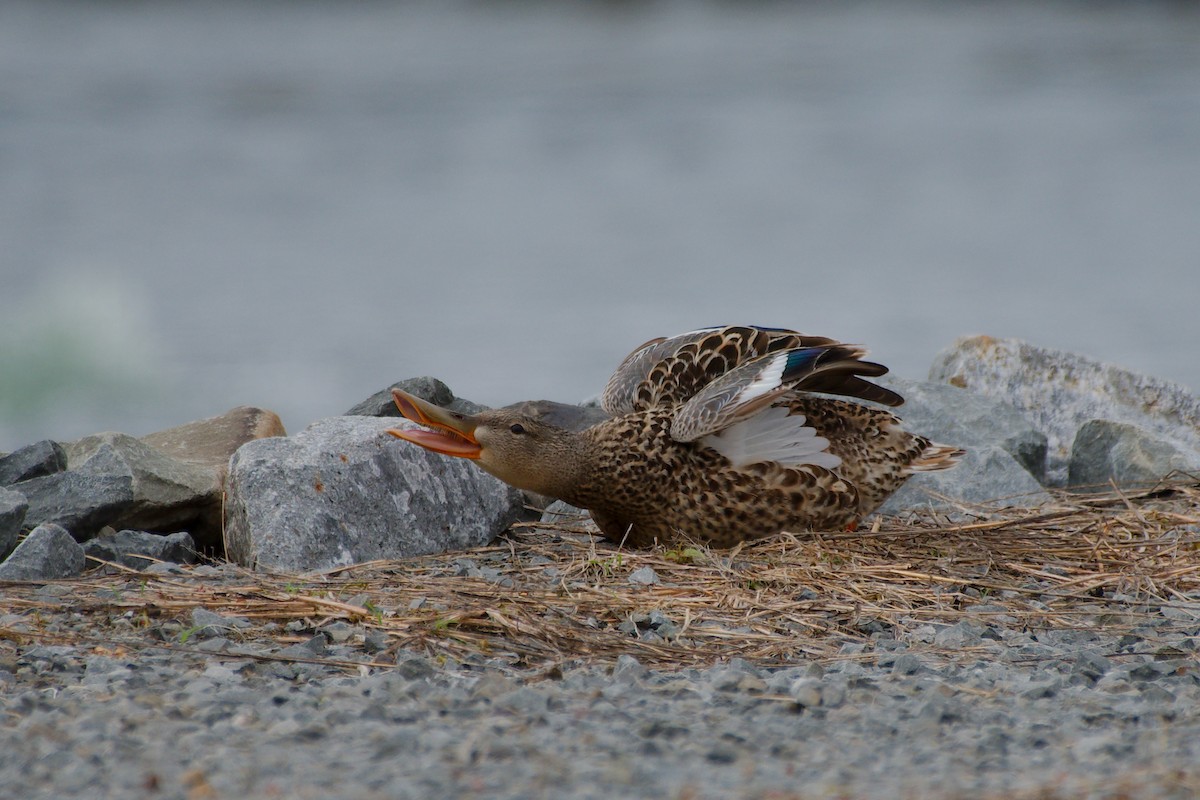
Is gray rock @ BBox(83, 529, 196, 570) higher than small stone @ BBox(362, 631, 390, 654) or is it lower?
higher

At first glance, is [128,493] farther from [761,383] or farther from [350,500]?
[761,383]

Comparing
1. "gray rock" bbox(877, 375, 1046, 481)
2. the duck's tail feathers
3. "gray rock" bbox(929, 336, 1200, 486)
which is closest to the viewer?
the duck's tail feathers

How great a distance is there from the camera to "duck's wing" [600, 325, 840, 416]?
16.3 ft

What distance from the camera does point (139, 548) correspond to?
4.50 metres

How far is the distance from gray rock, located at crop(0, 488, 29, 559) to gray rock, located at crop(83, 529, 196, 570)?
0.72 ft

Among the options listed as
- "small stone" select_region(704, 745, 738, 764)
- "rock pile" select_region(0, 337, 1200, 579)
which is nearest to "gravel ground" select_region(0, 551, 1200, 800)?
"small stone" select_region(704, 745, 738, 764)

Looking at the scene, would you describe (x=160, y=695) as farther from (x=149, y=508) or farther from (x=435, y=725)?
(x=149, y=508)

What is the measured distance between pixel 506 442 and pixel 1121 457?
112 inches

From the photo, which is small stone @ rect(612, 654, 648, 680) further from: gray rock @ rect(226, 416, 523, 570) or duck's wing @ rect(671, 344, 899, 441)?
gray rock @ rect(226, 416, 523, 570)

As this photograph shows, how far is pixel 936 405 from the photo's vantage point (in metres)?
6.20

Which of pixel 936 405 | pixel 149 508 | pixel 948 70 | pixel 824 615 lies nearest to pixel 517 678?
pixel 824 615

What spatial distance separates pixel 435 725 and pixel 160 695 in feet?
2.09

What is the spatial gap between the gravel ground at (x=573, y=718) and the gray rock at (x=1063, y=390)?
132 inches

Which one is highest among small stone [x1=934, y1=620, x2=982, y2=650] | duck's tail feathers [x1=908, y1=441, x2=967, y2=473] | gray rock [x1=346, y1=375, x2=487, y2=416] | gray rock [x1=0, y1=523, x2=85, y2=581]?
gray rock [x1=346, y1=375, x2=487, y2=416]
